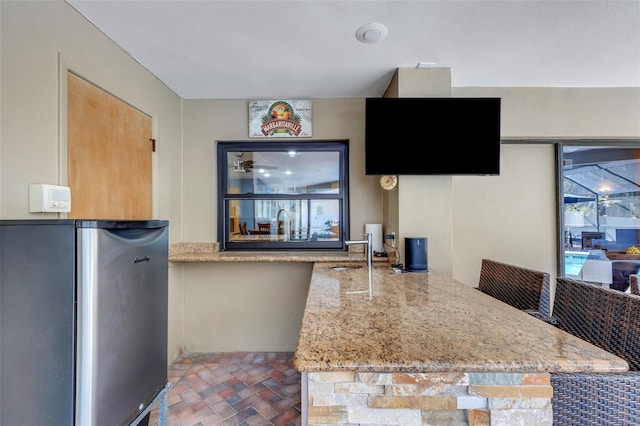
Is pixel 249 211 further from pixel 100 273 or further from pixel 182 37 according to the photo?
pixel 100 273

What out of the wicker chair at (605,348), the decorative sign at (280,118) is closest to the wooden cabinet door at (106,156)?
the decorative sign at (280,118)

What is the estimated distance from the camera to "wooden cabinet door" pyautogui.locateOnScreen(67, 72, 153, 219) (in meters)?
1.59

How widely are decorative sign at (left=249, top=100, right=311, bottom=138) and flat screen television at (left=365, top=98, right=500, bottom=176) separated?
32.2 inches

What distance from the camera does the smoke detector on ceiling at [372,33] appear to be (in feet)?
5.50

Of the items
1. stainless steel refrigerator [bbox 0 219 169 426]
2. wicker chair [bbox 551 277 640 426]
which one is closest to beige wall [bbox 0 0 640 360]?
wicker chair [bbox 551 277 640 426]

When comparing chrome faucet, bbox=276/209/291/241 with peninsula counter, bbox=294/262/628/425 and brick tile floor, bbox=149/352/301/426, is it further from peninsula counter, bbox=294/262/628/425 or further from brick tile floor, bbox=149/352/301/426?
peninsula counter, bbox=294/262/628/425

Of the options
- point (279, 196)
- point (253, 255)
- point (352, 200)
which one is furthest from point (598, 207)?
point (253, 255)

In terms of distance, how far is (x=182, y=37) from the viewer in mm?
1798

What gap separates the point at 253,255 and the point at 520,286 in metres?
2.11

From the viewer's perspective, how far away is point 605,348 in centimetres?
126

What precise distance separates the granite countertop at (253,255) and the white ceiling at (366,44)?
4.93ft

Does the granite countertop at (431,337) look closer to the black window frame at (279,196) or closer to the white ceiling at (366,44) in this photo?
the black window frame at (279,196)

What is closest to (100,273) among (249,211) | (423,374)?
(423,374)

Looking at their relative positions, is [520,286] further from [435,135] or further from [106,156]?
[106,156]
